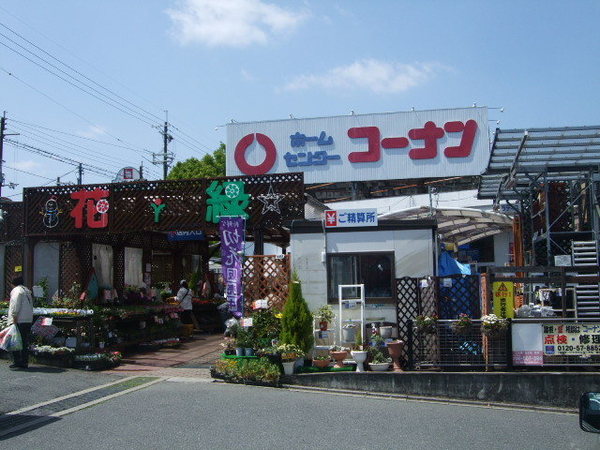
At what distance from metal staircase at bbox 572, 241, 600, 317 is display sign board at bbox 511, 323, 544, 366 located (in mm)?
2337

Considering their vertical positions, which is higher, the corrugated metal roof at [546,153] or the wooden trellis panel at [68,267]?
the corrugated metal roof at [546,153]

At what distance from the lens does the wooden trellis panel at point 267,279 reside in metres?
12.9

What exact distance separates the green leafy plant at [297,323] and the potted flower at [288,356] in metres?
0.20

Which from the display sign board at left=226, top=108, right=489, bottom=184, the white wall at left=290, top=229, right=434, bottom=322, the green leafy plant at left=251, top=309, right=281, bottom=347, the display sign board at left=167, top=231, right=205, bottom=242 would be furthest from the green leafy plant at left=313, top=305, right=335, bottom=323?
the display sign board at left=226, top=108, right=489, bottom=184

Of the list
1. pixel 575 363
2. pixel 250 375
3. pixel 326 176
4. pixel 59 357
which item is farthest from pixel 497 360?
pixel 326 176

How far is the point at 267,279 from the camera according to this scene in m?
13.1

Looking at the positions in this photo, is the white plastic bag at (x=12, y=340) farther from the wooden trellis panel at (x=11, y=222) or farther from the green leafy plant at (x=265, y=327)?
the wooden trellis panel at (x=11, y=222)

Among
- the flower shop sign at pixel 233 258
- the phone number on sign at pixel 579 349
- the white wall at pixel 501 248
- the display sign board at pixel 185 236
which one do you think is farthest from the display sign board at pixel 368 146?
the phone number on sign at pixel 579 349

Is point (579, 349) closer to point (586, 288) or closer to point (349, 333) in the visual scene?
point (586, 288)

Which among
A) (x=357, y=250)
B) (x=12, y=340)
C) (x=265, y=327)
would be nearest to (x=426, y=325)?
(x=357, y=250)

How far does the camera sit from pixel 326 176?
37688 millimetres

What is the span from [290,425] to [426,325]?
149 inches

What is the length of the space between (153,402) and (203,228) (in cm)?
570

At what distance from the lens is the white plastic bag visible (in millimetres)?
11672
